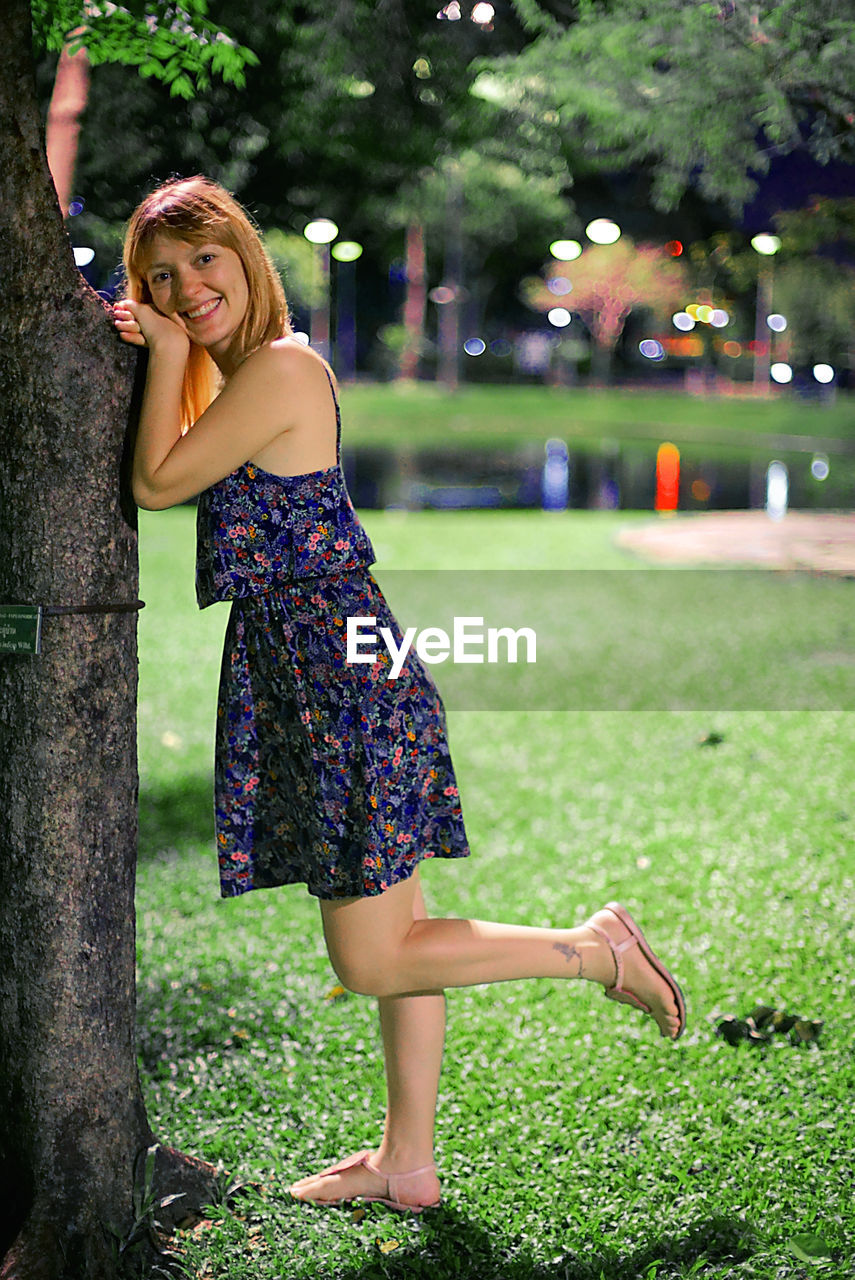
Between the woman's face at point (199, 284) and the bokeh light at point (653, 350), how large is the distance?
101 ft

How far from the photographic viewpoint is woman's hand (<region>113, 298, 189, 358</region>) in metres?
2.22

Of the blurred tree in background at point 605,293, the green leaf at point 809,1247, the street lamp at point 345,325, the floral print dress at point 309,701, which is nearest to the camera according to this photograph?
the floral print dress at point 309,701

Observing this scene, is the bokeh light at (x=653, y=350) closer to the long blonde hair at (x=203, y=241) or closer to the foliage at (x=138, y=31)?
the foliage at (x=138, y=31)

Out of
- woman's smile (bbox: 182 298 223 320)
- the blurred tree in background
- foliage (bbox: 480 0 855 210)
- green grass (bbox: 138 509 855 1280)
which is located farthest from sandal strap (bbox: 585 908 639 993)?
the blurred tree in background

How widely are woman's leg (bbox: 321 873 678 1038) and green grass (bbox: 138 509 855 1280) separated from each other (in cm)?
49

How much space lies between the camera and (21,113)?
2180mm

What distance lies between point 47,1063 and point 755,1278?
1314mm

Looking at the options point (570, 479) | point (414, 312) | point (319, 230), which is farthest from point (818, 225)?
point (414, 312)

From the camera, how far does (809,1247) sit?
8.05 feet

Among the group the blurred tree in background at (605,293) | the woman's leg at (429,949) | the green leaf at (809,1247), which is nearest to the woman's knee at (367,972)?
the woman's leg at (429,949)

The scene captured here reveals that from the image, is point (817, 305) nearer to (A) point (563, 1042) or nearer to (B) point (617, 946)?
(A) point (563, 1042)

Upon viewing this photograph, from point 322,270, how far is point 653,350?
48.2 feet

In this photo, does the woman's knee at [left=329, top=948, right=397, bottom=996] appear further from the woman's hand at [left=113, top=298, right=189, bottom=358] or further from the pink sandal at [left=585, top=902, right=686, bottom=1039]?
the woman's hand at [left=113, top=298, right=189, bottom=358]

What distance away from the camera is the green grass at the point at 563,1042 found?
8.38ft
